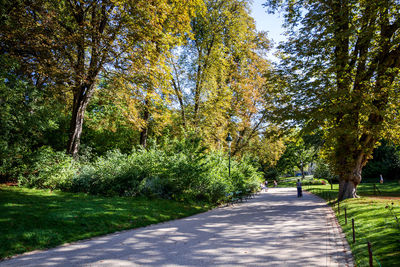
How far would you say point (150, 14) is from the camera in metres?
11.3

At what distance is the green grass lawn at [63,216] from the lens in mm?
5695

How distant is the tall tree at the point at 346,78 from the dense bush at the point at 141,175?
592 centimetres

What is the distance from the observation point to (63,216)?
282 inches

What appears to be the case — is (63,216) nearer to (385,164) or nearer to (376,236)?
(376,236)

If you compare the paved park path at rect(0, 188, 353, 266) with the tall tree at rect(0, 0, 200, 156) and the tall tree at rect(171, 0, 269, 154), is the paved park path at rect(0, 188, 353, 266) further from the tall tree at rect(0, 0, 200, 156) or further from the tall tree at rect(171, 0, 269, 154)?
the tall tree at rect(171, 0, 269, 154)

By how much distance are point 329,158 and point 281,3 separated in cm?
1106

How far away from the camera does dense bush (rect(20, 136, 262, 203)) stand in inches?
466

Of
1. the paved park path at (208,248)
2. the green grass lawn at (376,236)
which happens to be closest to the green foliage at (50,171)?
the paved park path at (208,248)

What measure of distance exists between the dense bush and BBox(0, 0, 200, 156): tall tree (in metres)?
2.39

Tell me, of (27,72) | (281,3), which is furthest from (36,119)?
(281,3)

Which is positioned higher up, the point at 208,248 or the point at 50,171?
the point at 50,171

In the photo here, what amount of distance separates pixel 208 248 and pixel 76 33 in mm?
10672

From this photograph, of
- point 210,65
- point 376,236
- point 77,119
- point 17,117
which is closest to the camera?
point 376,236

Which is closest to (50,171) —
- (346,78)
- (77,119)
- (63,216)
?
(77,119)
